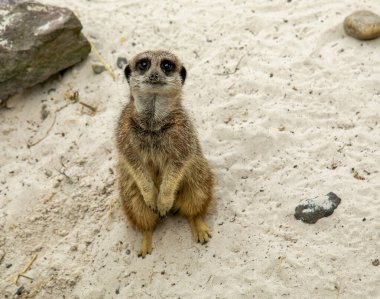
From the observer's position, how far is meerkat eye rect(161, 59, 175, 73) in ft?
9.14

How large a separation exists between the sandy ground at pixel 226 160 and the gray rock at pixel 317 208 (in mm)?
40

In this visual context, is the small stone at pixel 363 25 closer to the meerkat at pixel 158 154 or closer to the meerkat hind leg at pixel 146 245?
the meerkat at pixel 158 154

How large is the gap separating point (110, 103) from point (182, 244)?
1.31 m

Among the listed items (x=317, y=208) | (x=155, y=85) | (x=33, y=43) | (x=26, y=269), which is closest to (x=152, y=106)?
(x=155, y=85)

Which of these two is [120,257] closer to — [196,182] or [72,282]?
[72,282]

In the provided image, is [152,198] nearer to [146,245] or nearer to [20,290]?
[146,245]

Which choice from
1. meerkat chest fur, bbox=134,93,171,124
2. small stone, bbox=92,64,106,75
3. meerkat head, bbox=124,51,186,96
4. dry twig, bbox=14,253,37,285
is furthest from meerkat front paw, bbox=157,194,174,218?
small stone, bbox=92,64,106,75

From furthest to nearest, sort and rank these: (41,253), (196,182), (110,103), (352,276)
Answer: (110,103) → (41,253) → (196,182) → (352,276)

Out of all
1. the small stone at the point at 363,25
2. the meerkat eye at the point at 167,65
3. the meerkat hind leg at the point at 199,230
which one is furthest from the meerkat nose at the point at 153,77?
the small stone at the point at 363,25

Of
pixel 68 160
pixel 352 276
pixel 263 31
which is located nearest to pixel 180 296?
pixel 352 276

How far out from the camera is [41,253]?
3.21 metres

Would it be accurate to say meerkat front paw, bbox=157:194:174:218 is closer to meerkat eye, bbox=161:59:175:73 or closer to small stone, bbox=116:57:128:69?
meerkat eye, bbox=161:59:175:73

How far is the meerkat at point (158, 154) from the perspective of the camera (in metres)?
2.79

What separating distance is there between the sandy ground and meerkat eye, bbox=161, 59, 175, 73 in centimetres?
82
